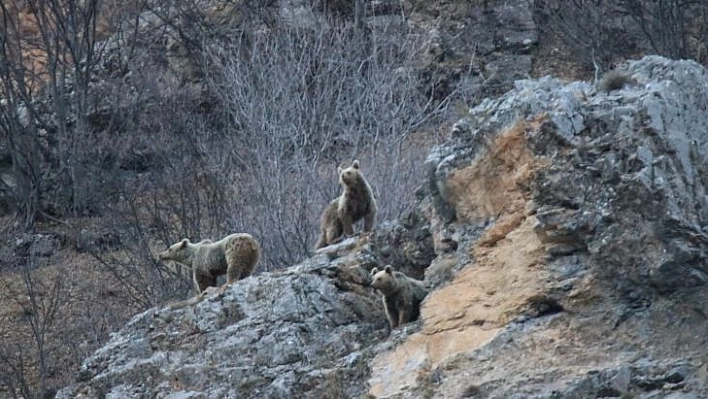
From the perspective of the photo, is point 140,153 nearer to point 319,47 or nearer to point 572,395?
point 319,47

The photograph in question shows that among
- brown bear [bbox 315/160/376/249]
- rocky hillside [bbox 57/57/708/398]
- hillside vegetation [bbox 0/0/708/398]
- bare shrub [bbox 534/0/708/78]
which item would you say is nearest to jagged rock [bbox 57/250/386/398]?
rocky hillside [bbox 57/57/708/398]

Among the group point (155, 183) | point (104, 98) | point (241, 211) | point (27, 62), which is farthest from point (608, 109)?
point (27, 62)

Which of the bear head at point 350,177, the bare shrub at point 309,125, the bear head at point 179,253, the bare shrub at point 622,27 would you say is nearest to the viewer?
the bear head at point 350,177

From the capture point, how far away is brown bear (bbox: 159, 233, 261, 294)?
19.3m

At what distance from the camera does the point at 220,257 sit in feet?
65.1

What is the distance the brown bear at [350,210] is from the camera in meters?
20.2

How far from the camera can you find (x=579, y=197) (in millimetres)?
15633

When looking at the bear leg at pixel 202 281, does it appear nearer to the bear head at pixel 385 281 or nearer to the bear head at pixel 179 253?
the bear head at pixel 179 253

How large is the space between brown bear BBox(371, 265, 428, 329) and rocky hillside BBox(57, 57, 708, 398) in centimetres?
23

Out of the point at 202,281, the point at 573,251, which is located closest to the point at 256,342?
the point at 202,281

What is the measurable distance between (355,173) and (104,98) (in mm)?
21351

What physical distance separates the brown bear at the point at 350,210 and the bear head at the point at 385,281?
12.2ft

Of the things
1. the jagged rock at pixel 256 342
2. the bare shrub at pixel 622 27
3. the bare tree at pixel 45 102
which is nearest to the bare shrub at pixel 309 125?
the bare shrub at pixel 622 27

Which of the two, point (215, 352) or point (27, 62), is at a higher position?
point (27, 62)
